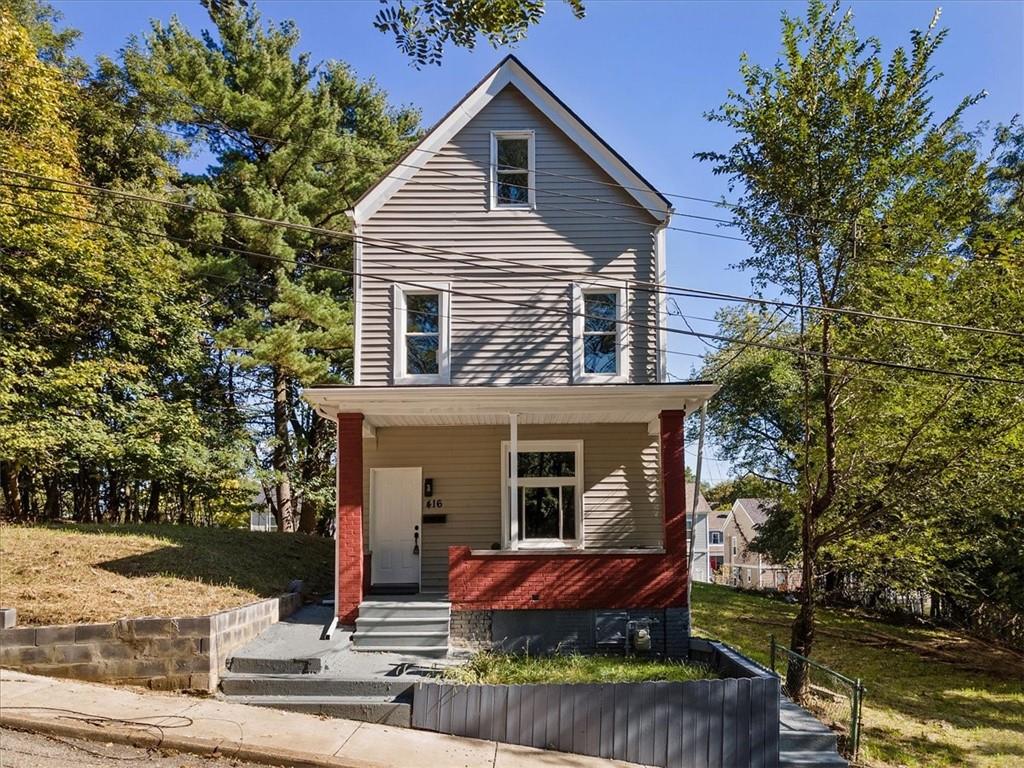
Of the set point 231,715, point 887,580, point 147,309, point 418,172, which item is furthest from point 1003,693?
point 147,309

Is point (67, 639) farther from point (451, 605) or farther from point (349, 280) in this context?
point (349, 280)

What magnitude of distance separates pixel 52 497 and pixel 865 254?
778 inches

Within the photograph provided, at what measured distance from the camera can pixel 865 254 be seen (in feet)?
33.7

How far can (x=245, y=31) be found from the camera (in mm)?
21172

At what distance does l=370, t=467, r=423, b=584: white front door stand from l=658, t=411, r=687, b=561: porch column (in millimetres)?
4336

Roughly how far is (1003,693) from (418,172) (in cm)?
1420

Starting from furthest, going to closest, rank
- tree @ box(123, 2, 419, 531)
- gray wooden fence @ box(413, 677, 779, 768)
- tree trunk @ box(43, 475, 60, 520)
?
1. tree @ box(123, 2, 419, 531)
2. tree trunk @ box(43, 475, 60, 520)
3. gray wooden fence @ box(413, 677, 779, 768)

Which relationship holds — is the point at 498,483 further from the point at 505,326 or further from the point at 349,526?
the point at 349,526

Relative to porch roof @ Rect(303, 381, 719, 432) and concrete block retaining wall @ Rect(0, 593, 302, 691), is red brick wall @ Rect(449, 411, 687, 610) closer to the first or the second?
porch roof @ Rect(303, 381, 719, 432)

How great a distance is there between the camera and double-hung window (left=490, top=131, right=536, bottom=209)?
12.4m

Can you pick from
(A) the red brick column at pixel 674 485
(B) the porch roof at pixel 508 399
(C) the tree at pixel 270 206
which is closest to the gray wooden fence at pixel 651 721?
(A) the red brick column at pixel 674 485

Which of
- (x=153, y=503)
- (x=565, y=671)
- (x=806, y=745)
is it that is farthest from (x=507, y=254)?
(x=153, y=503)

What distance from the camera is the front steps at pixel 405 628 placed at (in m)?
9.58

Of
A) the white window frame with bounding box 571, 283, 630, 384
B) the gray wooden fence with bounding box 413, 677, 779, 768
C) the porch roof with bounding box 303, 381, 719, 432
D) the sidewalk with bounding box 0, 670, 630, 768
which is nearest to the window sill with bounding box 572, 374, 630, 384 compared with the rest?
the white window frame with bounding box 571, 283, 630, 384
